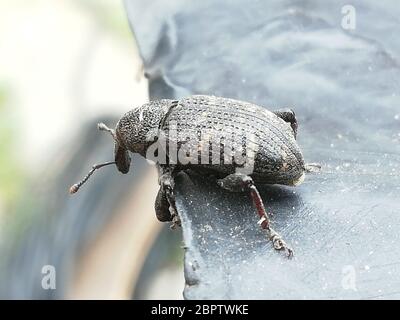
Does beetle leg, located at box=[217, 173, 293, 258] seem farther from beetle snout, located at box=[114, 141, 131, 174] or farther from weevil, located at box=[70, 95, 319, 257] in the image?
beetle snout, located at box=[114, 141, 131, 174]

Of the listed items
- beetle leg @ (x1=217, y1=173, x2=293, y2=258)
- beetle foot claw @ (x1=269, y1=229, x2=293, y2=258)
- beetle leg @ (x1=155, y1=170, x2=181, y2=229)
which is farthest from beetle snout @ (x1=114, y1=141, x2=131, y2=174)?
beetle foot claw @ (x1=269, y1=229, x2=293, y2=258)

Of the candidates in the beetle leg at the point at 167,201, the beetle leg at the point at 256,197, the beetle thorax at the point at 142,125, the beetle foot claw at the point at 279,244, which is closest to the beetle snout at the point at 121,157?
the beetle thorax at the point at 142,125

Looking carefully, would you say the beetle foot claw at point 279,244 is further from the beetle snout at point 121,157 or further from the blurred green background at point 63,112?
the blurred green background at point 63,112

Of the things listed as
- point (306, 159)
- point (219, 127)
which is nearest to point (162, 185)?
point (219, 127)

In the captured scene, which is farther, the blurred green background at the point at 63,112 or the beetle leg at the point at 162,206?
the blurred green background at the point at 63,112

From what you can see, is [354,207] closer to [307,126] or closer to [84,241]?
[307,126]

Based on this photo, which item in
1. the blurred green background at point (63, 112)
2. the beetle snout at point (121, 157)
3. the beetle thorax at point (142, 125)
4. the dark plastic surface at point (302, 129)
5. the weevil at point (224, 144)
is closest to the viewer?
the dark plastic surface at point (302, 129)

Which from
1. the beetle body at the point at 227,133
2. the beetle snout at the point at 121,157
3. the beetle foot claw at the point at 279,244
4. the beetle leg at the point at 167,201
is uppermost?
the beetle body at the point at 227,133
